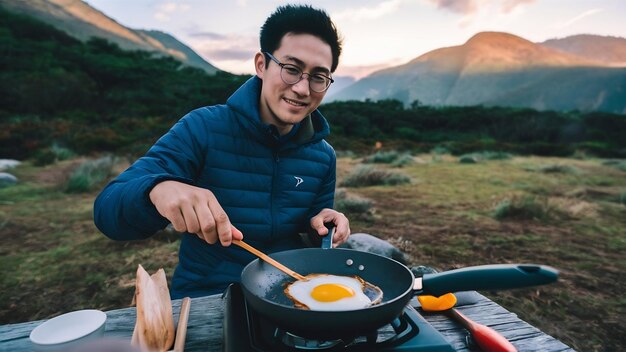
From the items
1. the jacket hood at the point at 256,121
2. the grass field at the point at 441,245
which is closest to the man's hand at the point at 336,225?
the jacket hood at the point at 256,121

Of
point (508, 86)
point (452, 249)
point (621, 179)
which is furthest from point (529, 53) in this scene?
point (452, 249)

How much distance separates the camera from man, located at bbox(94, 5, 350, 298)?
2166 millimetres

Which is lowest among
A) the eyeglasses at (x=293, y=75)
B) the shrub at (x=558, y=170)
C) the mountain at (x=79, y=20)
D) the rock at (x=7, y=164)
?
the rock at (x=7, y=164)

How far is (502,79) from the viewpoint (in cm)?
12181

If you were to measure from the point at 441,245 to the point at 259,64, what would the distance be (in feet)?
13.6

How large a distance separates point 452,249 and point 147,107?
2198cm

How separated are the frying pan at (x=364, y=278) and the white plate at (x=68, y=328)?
0.52 metres

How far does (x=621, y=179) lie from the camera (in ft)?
36.7

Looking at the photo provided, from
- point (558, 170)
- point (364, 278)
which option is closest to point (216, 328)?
point (364, 278)

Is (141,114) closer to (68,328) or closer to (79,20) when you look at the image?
(68,328)

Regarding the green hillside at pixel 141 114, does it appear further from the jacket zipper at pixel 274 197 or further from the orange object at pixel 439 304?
the orange object at pixel 439 304

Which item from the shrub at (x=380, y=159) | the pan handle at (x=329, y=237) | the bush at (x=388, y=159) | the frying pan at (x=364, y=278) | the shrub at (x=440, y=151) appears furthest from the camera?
the shrub at (x=440, y=151)

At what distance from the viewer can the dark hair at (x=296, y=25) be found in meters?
2.28

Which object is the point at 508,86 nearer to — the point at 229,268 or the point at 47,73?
the point at 47,73
